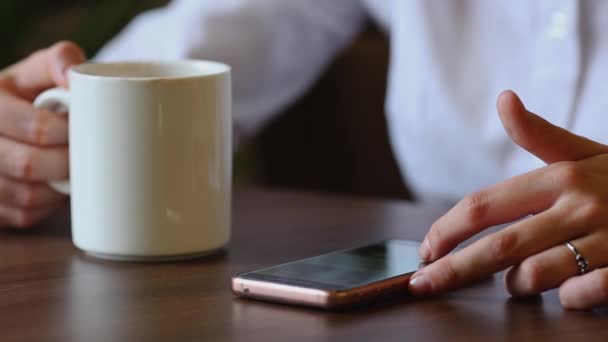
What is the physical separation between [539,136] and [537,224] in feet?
0.18

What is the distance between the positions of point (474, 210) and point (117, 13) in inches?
55.3

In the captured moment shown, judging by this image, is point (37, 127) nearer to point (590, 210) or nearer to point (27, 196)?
point (27, 196)

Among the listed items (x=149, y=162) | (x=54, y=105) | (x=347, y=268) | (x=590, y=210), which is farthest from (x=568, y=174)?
(x=54, y=105)

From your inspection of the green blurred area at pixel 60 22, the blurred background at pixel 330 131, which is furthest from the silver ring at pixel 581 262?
the green blurred area at pixel 60 22

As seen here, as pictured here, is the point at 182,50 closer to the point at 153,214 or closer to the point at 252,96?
the point at 252,96

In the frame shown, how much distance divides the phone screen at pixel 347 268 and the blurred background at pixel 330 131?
Result: 85 cm

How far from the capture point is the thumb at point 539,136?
59 centimetres

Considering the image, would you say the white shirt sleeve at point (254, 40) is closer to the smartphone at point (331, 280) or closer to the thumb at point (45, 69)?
Result: the thumb at point (45, 69)

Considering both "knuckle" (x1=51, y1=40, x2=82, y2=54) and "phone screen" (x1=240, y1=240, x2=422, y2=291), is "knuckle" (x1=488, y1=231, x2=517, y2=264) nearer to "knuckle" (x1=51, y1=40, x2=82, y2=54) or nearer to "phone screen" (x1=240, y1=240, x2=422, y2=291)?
"phone screen" (x1=240, y1=240, x2=422, y2=291)

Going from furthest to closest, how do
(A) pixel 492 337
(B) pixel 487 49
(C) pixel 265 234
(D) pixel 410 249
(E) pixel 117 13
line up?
(E) pixel 117 13, (B) pixel 487 49, (C) pixel 265 234, (D) pixel 410 249, (A) pixel 492 337

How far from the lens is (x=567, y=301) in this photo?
579 millimetres

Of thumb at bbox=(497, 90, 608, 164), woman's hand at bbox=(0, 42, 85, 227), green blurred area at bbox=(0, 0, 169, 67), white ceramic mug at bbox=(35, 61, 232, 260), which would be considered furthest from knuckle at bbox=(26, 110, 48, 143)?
green blurred area at bbox=(0, 0, 169, 67)

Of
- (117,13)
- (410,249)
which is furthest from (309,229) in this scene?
(117,13)

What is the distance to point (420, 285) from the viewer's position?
60 cm
